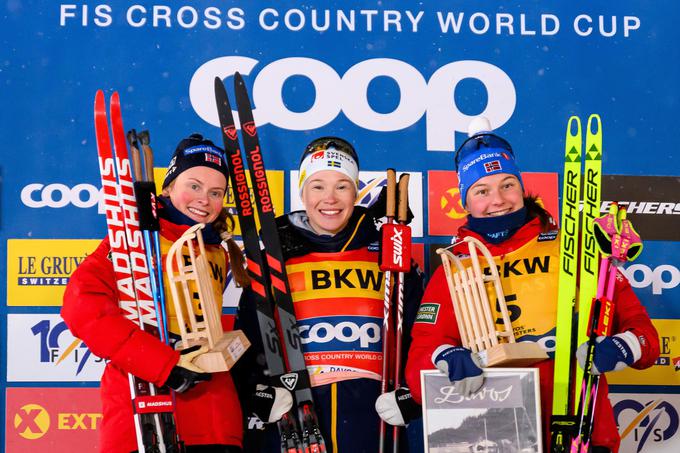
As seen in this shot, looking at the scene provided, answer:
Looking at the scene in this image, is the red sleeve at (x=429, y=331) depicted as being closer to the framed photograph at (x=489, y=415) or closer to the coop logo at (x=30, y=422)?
the framed photograph at (x=489, y=415)

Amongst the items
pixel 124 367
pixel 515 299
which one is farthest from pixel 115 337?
pixel 515 299

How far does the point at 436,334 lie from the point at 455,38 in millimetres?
1705

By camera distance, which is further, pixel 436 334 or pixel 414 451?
pixel 414 451

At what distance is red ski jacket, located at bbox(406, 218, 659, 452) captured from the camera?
9.75ft

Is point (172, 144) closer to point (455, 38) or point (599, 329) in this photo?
point (455, 38)

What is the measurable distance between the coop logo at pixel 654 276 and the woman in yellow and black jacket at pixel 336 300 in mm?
1279

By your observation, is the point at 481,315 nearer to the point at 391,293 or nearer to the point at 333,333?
the point at 391,293

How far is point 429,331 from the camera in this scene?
3057mm

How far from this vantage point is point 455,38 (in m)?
4.14

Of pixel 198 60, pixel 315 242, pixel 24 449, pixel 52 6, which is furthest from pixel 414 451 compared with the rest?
pixel 52 6

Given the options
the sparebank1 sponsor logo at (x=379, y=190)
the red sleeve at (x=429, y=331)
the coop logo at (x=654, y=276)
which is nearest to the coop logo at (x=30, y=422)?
the sparebank1 sponsor logo at (x=379, y=190)

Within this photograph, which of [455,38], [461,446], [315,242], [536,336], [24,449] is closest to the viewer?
[461,446]

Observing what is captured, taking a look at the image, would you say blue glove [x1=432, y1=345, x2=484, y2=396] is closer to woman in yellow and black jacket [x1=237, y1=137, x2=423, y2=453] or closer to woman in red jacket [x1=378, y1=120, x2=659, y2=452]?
woman in red jacket [x1=378, y1=120, x2=659, y2=452]

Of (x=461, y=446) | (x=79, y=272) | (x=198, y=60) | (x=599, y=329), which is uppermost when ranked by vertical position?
(x=198, y=60)
